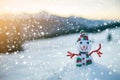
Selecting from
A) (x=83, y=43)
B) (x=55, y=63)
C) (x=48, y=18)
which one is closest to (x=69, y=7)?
(x=48, y=18)

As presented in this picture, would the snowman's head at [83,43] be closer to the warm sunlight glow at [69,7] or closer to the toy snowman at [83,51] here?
the toy snowman at [83,51]

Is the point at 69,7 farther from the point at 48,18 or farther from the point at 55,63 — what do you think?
the point at 55,63

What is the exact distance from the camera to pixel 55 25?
2.19 meters

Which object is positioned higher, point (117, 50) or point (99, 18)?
point (99, 18)

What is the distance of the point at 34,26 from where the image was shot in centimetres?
217

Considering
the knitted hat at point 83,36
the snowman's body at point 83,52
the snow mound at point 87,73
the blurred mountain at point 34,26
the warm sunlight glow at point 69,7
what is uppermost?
the warm sunlight glow at point 69,7

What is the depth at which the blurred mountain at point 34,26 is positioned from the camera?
213cm

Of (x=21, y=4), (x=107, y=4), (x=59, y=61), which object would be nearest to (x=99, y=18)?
(x=107, y=4)

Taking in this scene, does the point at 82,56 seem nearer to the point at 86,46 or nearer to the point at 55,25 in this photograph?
the point at 86,46

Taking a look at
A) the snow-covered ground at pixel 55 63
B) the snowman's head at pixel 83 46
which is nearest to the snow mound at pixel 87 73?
the snow-covered ground at pixel 55 63

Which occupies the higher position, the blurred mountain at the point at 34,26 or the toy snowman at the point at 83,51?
the blurred mountain at the point at 34,26

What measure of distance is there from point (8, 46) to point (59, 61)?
15.2 inches

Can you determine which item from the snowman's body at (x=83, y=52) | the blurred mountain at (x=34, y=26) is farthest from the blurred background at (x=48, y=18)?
the snowman's body at (x=83, y=52)

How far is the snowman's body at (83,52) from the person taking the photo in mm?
2115
